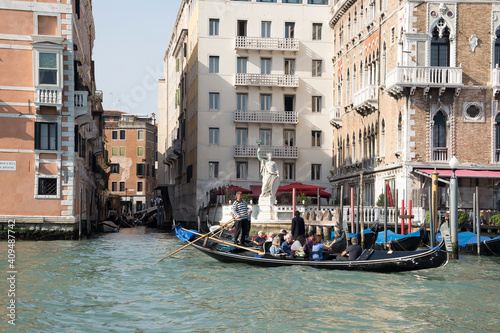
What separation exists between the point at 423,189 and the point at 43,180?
12860mm

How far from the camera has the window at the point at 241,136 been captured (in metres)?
37.6

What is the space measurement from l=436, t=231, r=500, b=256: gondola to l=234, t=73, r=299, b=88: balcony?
17315mm

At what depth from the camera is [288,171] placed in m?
37.8

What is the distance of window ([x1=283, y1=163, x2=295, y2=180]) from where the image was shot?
1489 inches

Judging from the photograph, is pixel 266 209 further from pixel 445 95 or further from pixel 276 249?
pixel 276 249

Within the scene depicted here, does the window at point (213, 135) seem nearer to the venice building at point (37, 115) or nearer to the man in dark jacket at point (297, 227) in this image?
the venice building at point (37, 115)

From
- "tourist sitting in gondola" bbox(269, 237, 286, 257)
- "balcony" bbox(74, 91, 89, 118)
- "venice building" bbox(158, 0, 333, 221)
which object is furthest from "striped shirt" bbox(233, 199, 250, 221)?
"venice building" bbox(158, 0, 333, 221)

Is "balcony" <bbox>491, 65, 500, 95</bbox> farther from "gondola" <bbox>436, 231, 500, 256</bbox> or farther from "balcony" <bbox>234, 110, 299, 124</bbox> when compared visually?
"balcony" <bbox>234, 110, 299, 124</bbox>

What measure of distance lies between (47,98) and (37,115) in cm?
69

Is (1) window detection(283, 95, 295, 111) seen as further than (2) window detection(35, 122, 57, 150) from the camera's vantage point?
Yes

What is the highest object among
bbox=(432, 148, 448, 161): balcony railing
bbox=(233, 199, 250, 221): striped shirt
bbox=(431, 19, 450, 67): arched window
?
bbox=(431, 19, 450, 67): arched window

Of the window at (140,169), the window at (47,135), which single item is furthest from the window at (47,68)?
the window at (140,169)

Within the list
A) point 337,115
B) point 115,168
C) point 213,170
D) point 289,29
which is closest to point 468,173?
point 337,115

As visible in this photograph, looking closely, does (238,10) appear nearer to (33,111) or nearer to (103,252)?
(33,111)
